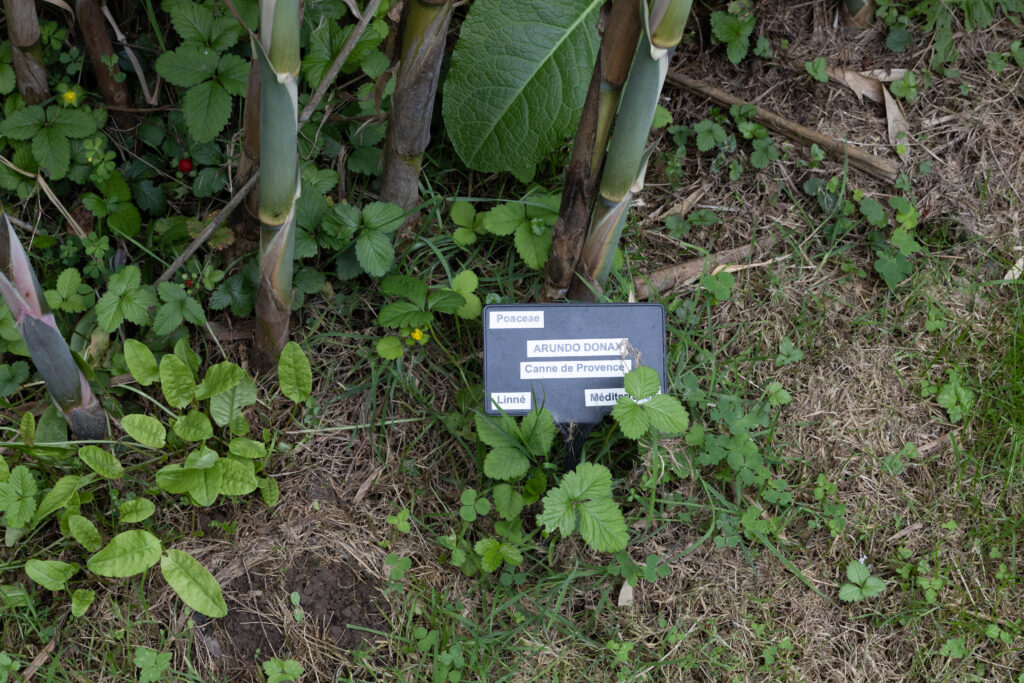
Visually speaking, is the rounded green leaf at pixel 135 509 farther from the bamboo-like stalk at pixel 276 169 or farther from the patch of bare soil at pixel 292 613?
the bamboo-like stalk at pixel 276 169

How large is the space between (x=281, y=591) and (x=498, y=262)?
0.92 metres

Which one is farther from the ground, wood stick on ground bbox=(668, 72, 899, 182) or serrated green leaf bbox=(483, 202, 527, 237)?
wood stick on ground bbox=(668, 72, 899, 182)

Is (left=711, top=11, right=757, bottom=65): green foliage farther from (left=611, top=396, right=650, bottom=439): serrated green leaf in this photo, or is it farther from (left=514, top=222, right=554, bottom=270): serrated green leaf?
(left=611, top=396, right=650, bottom=439): serrated green leaf

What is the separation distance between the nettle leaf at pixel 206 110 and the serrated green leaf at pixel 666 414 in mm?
1110

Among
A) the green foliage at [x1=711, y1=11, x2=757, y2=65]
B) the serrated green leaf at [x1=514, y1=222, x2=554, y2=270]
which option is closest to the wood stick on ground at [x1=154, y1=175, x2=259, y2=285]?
the serrated green leaf at [x1=514, y1=222, x2=554, y2=270]

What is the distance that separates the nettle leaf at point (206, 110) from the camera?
1672mm

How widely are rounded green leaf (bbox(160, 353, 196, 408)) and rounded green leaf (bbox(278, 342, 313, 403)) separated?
188mm

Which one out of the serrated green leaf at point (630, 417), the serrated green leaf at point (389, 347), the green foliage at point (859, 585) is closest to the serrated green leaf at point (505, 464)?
the serrated green leaf at point (630, 417)

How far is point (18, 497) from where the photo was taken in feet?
5.11

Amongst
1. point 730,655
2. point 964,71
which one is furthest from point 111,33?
point 964,71

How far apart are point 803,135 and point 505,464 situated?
51.3 inches

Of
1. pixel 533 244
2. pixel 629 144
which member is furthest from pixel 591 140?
pixel 533 244

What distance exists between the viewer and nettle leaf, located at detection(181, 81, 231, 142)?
5.49 feet

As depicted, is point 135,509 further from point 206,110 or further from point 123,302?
point 206,110
